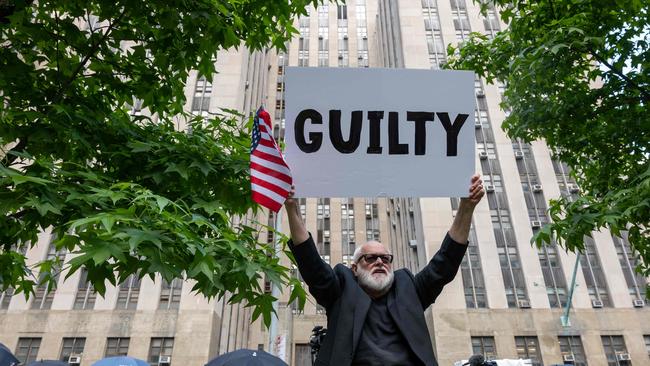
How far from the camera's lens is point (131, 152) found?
4.83 metres

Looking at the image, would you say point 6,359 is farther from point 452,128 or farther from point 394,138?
point 452,128

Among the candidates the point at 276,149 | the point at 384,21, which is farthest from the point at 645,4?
the point at 384,21

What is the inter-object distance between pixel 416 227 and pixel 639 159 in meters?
30.3

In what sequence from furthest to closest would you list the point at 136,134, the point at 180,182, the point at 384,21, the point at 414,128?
the point at 384,21
the point at 136,134
the point at 180,182
the point at 414,128

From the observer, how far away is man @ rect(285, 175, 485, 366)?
2668 mm

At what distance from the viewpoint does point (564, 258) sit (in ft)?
112

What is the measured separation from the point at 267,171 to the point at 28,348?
36267 mm

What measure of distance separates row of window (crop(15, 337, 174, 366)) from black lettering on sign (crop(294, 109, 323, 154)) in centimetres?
3165

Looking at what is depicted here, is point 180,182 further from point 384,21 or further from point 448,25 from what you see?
point 384,21

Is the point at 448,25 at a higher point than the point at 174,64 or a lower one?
higher

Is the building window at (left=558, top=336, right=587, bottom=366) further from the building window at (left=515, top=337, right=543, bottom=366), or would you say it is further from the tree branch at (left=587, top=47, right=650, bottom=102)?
the tree branch at (left=587, top=47, right=650, bottom=102)

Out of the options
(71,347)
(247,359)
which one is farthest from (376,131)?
(71,347)

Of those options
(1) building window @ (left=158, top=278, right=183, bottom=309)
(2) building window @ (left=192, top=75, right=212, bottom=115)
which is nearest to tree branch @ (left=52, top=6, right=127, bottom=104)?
(1) building window @ (left=158, top=278, right=183, bottom=309)

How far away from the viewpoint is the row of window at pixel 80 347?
3095cm
